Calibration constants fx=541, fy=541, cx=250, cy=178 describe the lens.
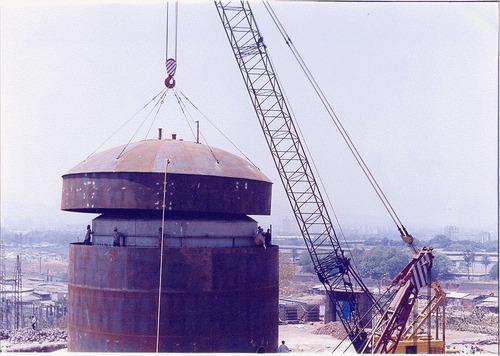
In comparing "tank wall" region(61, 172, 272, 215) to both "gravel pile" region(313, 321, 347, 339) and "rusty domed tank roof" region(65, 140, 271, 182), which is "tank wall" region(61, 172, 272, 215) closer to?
"rusty domed tank roof" region(65, 140, 271, 182)

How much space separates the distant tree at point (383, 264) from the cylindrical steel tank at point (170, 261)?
7944 centimetres

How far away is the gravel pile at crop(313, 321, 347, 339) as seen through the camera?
3772 centimetres

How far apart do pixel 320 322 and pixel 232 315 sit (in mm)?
32146

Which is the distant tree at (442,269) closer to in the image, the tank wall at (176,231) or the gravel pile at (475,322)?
the gravel pile at (475,322)

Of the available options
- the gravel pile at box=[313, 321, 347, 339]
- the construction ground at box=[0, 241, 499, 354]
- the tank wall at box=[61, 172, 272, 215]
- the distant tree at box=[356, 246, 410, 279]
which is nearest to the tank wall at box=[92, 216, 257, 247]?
the tank wall at box=[61, 172, 272, 215]

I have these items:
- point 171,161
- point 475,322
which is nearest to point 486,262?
point 475,322

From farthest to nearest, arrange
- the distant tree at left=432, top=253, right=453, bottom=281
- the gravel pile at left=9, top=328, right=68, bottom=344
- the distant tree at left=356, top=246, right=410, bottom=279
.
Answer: the distant tree at left=356, top=246, right=410, bottom=279
the distant tree at left=432, top=253, right=453, bottom=281
the gravel pile at left=9, top=328, right=68, bottom=344

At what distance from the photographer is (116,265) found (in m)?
14.3

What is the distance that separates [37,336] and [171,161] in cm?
2485

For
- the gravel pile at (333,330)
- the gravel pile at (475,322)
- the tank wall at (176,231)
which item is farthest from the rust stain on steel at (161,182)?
the gravel pile at (475,322)

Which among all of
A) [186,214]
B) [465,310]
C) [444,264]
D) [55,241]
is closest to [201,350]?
[186,214]

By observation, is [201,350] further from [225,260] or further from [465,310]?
[465,310]

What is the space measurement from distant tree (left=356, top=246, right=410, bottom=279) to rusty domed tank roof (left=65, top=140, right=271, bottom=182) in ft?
259

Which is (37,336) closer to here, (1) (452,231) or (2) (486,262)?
(2) (486,262)
